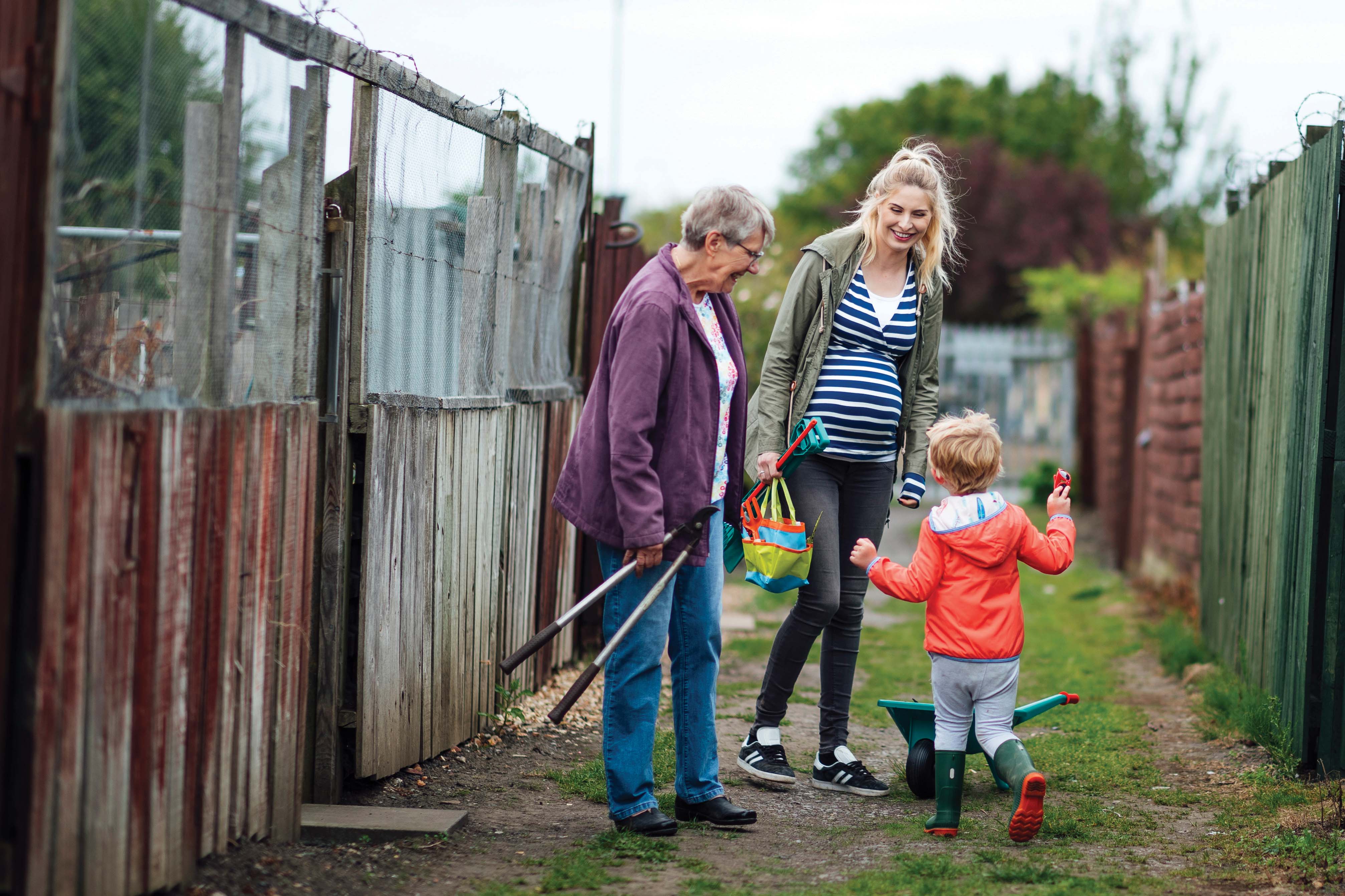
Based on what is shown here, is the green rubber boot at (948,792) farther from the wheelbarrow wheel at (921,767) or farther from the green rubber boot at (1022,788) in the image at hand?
the wheelbarrow wheel at (921,767)

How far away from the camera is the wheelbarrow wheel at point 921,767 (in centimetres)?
436

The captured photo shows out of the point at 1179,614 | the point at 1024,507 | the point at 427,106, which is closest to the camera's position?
the point at 427,106

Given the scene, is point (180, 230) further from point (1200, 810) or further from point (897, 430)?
point (1200, 810)

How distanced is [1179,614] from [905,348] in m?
4.12

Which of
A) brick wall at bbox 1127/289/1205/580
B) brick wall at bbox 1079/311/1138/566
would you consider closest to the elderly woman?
brick wall at bbox 1127/289/1205/580

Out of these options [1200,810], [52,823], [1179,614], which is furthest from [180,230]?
[1179,614]

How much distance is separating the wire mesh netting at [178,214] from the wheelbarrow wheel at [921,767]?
2299 mm

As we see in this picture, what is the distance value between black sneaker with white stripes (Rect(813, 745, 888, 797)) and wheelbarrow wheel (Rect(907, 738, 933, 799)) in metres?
0.15

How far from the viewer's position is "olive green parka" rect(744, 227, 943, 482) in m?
4.52

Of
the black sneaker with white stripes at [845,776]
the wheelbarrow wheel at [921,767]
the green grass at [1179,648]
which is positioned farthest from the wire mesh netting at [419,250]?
the green grass at [1179,648]

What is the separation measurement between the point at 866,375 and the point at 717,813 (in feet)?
4.99

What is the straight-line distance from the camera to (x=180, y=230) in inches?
117

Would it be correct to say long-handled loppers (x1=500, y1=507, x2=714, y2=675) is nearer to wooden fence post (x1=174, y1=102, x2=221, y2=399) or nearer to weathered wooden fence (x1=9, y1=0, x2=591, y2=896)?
weathered wooden fence (x1=9, y1=0, x2=591, y2=896)

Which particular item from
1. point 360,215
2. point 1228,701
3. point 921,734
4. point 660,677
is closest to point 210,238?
point 360,215
